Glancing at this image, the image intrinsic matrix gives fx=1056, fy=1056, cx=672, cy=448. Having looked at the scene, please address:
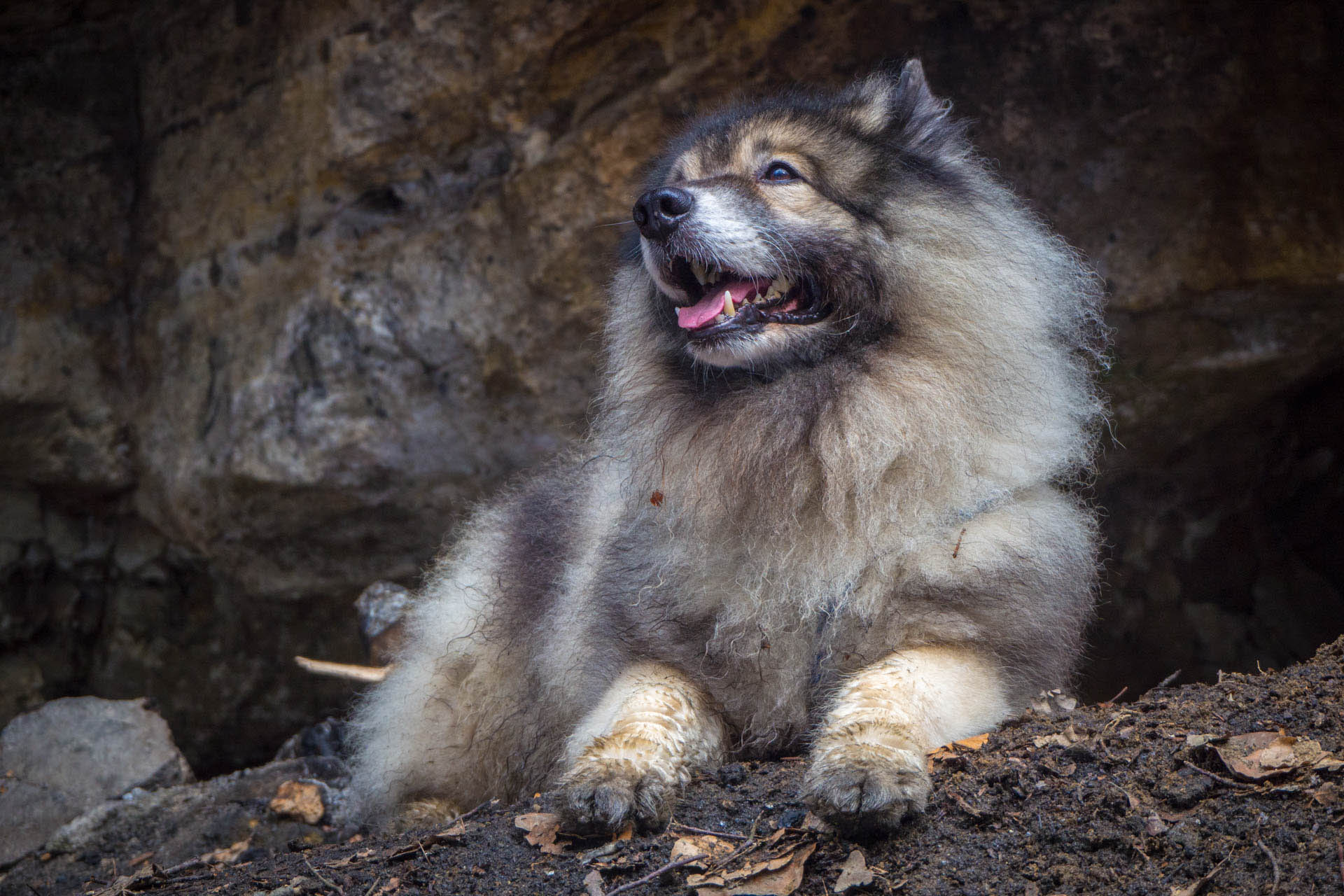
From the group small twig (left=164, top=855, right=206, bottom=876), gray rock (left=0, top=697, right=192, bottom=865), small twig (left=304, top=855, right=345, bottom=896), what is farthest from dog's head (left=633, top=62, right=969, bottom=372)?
gray rock (left=0, top=697, right=192, bottom=865)

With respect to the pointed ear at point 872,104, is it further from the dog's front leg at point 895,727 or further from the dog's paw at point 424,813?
the dog's paw at point 424,813

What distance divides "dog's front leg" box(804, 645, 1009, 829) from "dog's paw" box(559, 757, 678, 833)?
1.22 feet

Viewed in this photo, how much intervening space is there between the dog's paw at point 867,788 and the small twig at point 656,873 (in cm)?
29

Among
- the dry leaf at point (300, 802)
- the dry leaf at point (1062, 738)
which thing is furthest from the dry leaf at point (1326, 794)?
the dry leaf at point (300, 802)

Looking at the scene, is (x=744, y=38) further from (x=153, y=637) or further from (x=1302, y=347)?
(x=153, y=637)

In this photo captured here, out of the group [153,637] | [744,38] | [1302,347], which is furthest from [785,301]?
[153,637]

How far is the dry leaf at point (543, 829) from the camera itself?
2.50 meters

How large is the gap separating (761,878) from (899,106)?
2.30 metres

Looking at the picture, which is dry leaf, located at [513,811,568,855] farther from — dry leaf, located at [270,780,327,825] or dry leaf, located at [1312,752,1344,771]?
dry leaf, located at [270,780,327,825]

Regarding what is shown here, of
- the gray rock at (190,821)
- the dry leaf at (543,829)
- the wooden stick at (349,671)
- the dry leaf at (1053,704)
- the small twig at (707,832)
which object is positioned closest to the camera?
the small twig at (707,832)

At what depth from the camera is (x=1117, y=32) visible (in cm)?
440

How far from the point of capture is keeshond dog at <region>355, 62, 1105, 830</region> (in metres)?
2.81

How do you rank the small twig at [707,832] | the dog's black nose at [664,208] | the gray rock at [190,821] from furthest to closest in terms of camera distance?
1. the gray rock at [190,821]
2. the dog's black nose at [664,208]
3. the small twig at [707,832]

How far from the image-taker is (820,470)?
2.93 meters
